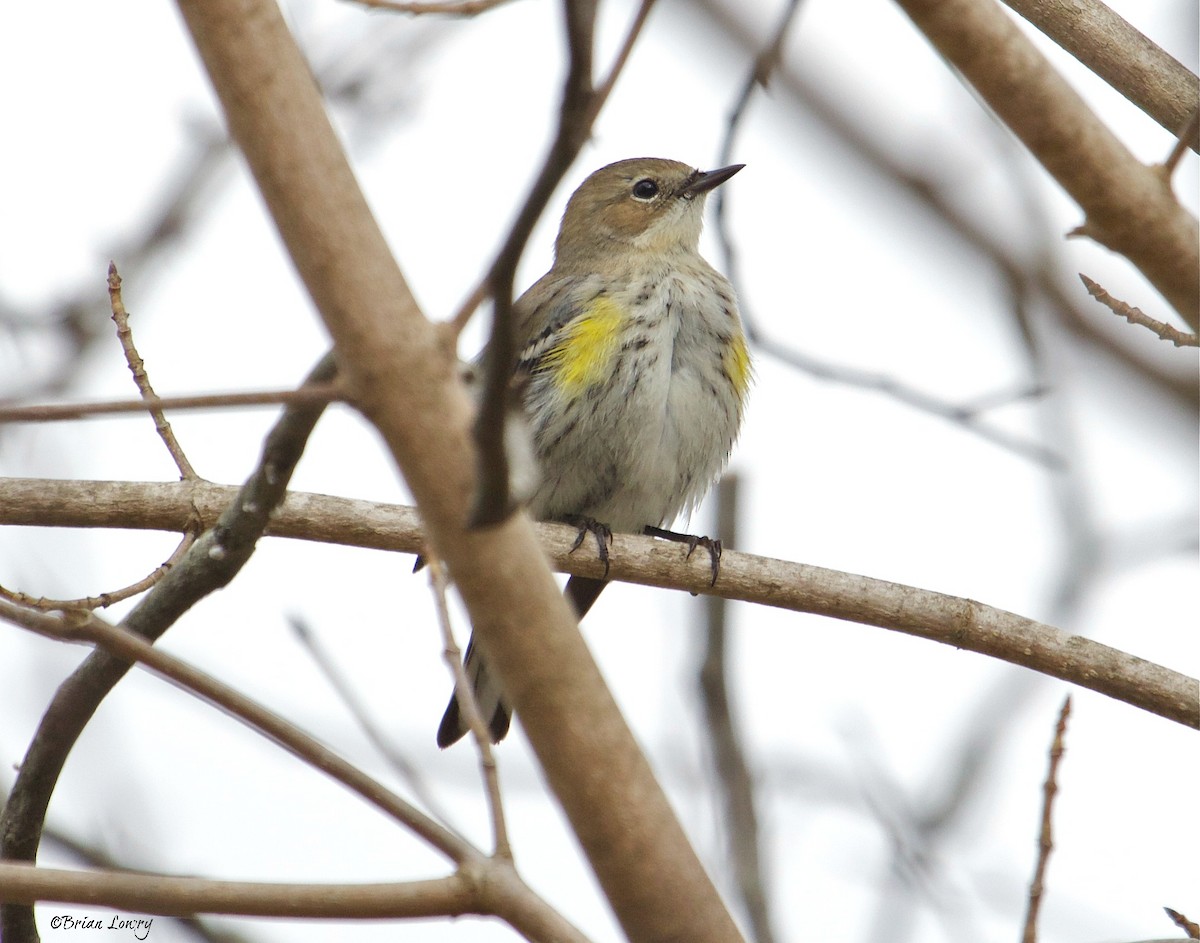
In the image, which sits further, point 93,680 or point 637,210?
point 637,210

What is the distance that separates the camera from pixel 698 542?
5902 mm

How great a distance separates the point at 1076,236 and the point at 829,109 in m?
0.89

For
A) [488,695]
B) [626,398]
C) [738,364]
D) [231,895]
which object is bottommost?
[231,895]

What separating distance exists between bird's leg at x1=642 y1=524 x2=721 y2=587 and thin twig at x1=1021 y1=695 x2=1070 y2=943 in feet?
5.04

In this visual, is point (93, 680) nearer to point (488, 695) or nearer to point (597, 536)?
point (597, 536)

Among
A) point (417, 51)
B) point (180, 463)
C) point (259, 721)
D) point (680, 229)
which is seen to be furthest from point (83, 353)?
point (259, 721)

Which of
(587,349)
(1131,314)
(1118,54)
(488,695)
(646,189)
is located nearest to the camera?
(1118,54)

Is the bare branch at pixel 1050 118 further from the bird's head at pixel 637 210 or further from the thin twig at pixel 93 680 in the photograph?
the bird's head at pixel 637 210

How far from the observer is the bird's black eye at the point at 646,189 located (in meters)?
8.83

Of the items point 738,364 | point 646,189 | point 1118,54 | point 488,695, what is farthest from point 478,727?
point 646,189

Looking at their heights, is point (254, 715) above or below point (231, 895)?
above

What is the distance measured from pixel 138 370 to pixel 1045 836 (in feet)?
10.2

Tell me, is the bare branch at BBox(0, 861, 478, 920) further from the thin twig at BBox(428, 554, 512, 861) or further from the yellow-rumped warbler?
the yellow-rumped warbler

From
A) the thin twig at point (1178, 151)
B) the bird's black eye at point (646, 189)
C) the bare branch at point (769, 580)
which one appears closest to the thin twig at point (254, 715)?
the thin twig at point (1178, 151)
